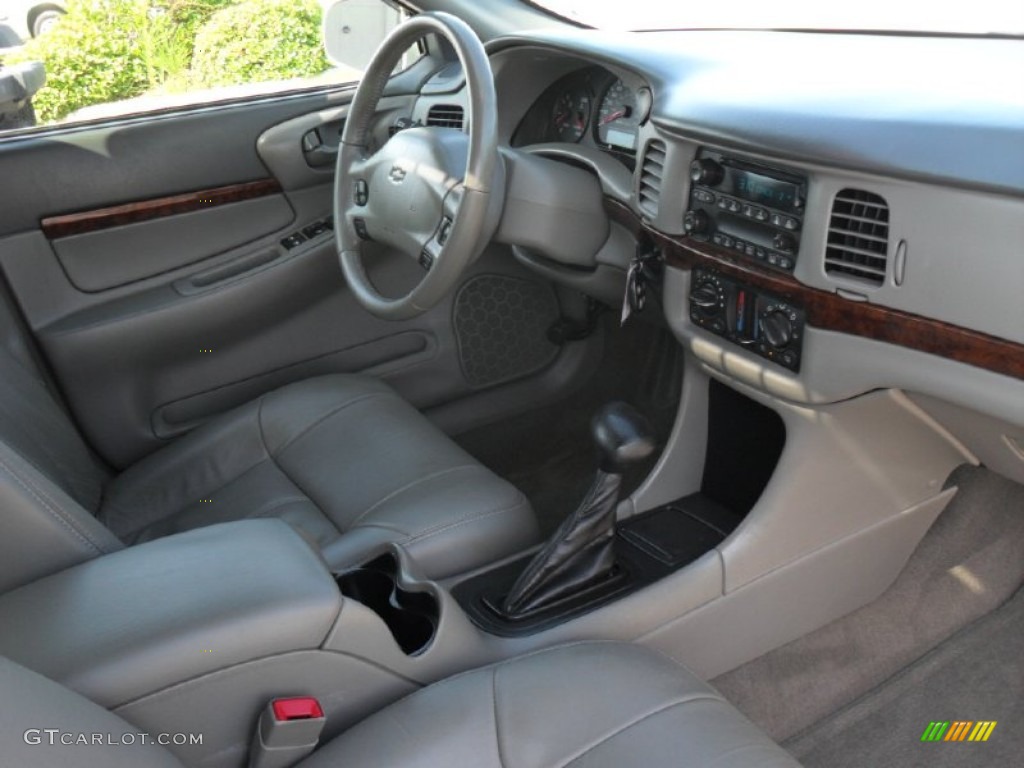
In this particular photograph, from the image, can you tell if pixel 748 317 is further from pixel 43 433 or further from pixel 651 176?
pixel 43 433

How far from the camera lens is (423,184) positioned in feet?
6.04

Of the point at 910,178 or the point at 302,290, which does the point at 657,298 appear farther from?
the point at 302,290

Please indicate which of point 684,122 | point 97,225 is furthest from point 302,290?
point 684,122

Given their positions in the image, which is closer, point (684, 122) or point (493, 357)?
point (684, 122)

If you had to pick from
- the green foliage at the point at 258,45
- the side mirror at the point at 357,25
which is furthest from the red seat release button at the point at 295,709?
the green foliage at the point at 258,45

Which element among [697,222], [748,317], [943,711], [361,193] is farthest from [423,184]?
[943,711]

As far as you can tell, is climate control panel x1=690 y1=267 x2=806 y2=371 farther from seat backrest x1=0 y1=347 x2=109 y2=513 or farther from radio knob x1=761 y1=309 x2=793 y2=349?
seat backrest x1=0 y1=347 x2=109 y2=513

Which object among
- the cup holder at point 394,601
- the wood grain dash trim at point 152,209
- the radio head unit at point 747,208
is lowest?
the cup holder at point 394,601

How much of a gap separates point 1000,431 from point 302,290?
1528 mm

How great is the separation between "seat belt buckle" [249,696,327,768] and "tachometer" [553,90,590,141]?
4.37 feet

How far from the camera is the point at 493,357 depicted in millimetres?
2604

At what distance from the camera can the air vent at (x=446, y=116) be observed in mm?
2303

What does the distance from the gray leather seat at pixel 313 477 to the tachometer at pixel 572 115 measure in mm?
630

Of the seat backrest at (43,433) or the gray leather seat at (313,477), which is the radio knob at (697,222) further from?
the seat backrest at (43,433)
